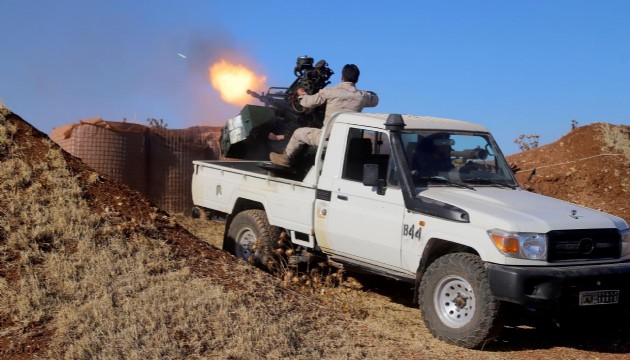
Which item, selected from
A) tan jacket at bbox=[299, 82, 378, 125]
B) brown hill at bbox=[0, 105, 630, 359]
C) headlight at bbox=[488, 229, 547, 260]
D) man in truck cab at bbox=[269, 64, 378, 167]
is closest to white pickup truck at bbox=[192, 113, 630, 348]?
headlight at bbox=[488, 229, 547, 260]

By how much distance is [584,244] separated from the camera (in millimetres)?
7141

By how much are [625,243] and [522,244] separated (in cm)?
128

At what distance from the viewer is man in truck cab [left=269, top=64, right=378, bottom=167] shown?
31.7 feet

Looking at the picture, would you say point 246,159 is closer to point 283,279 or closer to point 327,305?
point 283,279

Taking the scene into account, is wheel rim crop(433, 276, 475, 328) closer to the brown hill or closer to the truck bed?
the brown hill

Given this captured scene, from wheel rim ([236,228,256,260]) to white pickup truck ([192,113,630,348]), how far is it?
2 cm

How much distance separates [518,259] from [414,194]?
4.33 ft

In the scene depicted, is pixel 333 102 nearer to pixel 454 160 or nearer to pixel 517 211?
pixel 454 160

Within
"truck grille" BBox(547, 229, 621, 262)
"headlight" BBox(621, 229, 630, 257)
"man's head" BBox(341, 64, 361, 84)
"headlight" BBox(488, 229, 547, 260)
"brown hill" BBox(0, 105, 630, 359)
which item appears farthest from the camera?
"man's head" BBox(341, 64, 361, 84)

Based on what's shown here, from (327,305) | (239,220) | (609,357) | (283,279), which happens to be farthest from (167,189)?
(609,357)

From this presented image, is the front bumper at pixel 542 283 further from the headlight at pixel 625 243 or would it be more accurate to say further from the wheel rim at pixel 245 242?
the wheel rim at pixel 245 242

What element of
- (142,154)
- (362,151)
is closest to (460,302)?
(362,151)

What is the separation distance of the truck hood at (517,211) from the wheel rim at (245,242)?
115 inches

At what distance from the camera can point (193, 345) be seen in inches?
243
